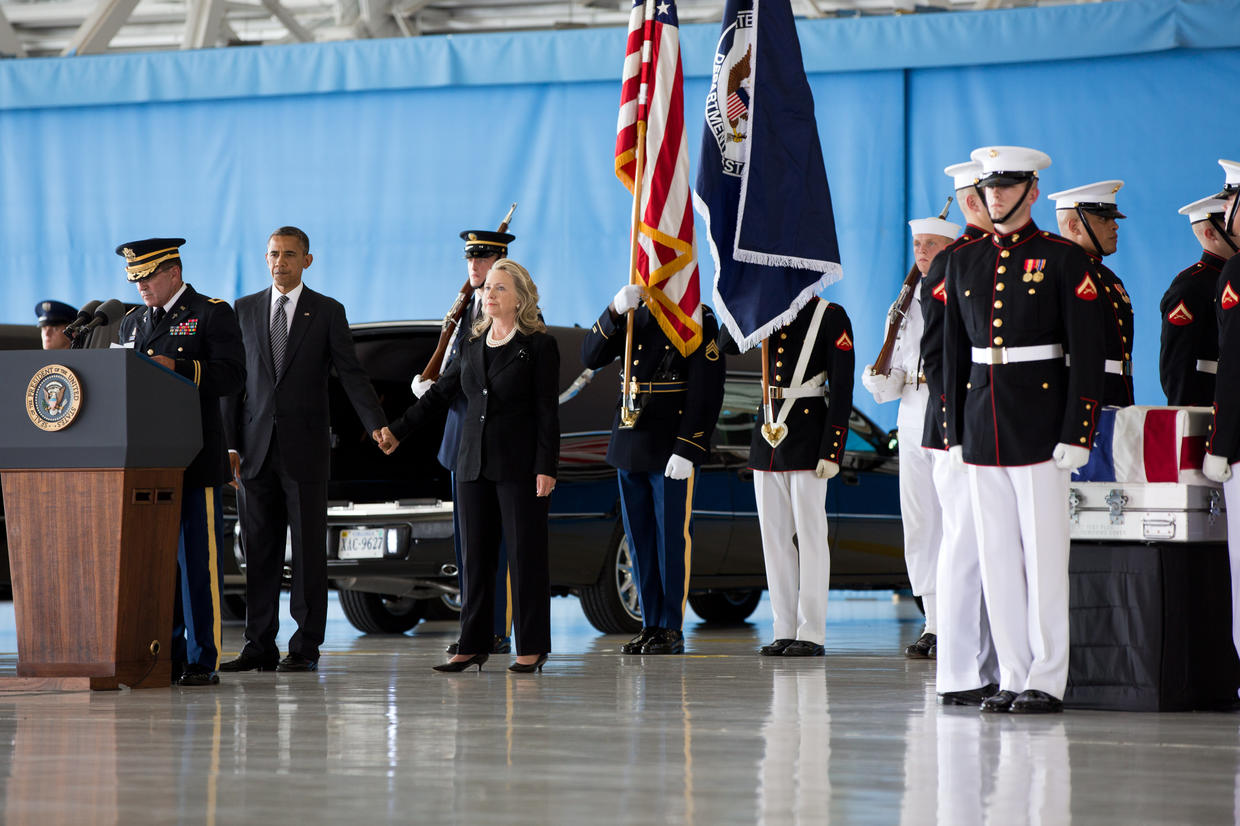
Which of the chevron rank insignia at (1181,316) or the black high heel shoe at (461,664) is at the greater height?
the chevron rank insignia at (1181,316)

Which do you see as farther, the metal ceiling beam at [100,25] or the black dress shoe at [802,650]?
the metal ceiling beam at [100,25]

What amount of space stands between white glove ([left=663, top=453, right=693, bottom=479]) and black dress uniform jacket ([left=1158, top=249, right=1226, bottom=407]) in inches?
76.6

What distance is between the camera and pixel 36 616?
18.8 feet

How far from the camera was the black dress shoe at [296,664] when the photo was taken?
6559 millimetres

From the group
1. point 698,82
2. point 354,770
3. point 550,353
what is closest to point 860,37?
point 698,82

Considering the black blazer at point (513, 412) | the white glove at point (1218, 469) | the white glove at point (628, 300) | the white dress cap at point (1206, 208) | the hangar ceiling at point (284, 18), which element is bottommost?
the white glove at point (1218, 469)

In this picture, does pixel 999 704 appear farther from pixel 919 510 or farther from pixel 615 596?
Answer: pixel 615 596

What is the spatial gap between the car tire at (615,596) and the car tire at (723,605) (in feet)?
4.96

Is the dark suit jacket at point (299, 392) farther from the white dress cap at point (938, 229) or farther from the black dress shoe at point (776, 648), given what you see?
the white dress cap at point (938, 229)

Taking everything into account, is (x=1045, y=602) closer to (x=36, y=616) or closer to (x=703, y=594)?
(x=36, y=616)

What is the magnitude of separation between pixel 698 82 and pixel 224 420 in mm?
5957

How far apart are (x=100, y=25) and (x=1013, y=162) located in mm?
9739

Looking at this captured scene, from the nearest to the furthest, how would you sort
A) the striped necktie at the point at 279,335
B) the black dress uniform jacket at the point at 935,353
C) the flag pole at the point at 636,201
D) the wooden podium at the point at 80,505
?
the black dress uniform jacket at the point at 935,353, the wooden podium at the point at 80,505, the striped necktie at the point at 279,335, the flag pole at the point at 636,201

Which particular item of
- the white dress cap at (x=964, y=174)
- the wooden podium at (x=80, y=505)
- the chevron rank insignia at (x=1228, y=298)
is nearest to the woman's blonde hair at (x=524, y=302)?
the wooden podium at (x=80, y=505)
